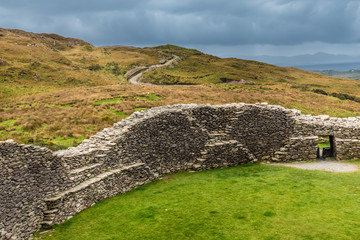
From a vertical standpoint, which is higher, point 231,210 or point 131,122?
point 131,122

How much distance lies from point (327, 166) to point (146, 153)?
12563mm

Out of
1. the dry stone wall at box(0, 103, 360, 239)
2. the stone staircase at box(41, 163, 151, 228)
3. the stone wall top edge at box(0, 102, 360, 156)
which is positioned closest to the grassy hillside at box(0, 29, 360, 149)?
the stone wall top edge at box(0, 102, 360, 156)

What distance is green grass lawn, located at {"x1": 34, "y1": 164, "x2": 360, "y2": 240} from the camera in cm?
1188

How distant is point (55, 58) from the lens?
82.6 meters

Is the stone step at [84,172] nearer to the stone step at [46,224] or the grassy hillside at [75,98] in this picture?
the stone step at [46,224]

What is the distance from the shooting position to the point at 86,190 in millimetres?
14727

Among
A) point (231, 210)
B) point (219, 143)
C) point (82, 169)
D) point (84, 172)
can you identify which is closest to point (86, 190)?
point (84, 172)

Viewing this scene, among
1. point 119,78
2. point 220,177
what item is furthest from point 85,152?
point 119,78

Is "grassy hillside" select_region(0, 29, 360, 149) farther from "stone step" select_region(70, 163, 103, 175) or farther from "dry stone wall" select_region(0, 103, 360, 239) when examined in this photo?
"dry stone wall" select_region(0, 103, 360, 239)

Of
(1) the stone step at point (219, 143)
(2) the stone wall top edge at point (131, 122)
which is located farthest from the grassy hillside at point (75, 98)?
(1) the stone step at point (219, 143)

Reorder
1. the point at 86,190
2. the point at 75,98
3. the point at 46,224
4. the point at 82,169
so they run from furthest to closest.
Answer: the point at 75,98, the point at 82,169, the point at 86,190, the point at 46,224

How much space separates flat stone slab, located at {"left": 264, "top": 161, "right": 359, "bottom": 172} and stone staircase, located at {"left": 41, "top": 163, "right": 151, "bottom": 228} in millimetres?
11237

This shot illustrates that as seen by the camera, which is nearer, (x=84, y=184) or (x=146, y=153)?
(x=84, y=184)

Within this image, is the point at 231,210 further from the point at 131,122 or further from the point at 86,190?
the point at 131,122
